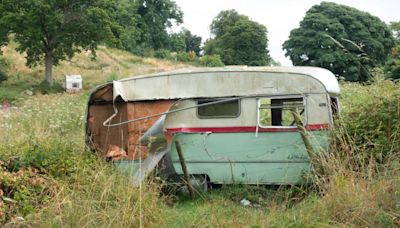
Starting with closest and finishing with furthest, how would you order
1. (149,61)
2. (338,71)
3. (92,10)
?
(92,10) < (338,71) < (149,61)

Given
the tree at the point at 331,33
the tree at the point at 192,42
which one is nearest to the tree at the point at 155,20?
the tree at the point at 192,42

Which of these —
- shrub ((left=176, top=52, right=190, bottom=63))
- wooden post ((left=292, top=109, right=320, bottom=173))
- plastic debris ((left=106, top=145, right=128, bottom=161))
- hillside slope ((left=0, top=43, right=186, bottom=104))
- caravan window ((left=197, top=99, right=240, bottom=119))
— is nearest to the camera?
wooden post ((left=292, top=109, right=320, bottom=173))

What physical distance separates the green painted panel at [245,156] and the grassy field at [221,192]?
28 centimetres

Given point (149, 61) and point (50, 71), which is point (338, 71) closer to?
point (149, 61)

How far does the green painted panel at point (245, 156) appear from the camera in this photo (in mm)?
8812

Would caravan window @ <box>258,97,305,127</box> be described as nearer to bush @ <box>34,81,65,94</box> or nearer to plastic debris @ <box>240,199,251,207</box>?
plastic debris @ <box>240,199,251,207</box>

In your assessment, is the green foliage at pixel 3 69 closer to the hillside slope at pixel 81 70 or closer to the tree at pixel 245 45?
the hillside slope at pixel 81 70

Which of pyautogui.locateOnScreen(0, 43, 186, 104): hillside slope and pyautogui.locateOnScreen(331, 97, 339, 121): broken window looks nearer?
pyautogui.locateOnScreen(331, 97, 339, 121): broken window

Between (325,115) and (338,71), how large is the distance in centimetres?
3727

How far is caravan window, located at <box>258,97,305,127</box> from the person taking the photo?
8961mm

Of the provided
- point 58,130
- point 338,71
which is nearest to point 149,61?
point 338,71

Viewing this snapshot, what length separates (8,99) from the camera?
31.4 meters

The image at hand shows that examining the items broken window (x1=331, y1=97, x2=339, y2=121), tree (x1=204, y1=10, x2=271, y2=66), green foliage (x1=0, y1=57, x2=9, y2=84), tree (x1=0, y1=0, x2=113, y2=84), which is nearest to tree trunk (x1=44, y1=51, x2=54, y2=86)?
tree (x1=0, y1=0, x2=113, y2=84)

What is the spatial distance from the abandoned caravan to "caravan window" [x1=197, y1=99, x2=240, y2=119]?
17 millimetres
